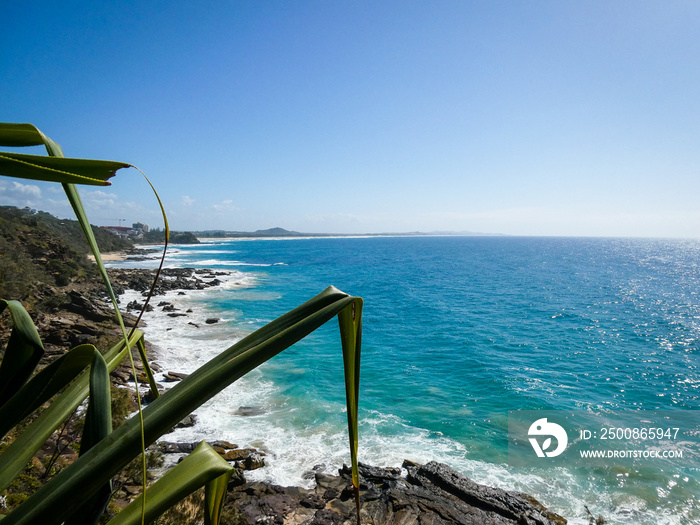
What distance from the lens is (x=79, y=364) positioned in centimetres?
73

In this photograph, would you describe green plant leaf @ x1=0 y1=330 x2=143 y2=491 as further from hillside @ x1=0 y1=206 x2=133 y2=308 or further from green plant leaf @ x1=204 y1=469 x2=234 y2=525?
hillside @ x1=0 y1=206 x2=133 y2=308

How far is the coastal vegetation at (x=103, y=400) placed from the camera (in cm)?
49

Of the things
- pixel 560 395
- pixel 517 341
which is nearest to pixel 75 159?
pixel 560 395

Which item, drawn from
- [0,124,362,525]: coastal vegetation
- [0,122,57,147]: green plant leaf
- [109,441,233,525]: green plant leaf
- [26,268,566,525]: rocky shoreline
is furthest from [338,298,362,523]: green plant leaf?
[26,268,566,525]: rocky shoreline

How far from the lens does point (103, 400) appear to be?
65 centimetres

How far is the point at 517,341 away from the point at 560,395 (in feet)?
29.3

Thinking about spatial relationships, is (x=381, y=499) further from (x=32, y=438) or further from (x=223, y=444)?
(x=32, y=438)

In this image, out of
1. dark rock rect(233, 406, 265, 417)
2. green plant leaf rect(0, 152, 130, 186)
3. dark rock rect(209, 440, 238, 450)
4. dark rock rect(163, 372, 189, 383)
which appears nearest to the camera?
green plant leaf rect(0, 152, 130, 186)

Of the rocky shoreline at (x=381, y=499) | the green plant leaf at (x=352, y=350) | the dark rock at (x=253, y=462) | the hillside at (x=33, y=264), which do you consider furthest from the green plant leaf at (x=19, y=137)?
the hillside at (x=33, y=264)

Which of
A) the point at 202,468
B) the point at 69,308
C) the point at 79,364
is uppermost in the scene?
the point at 79,364

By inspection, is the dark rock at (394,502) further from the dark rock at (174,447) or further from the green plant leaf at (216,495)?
the green plant leaf at (216,495)

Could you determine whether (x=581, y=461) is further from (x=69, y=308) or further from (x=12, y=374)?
(x=69, y=308)

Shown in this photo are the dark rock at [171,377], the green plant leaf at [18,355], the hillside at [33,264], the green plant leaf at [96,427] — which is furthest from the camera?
the hillside at [33,264]

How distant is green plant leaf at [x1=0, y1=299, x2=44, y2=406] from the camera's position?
76cm
